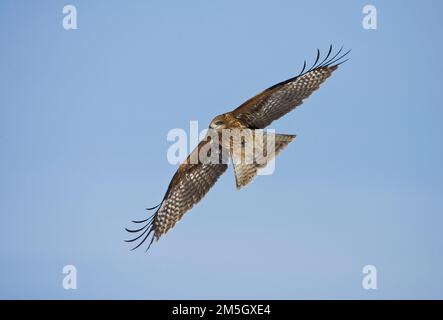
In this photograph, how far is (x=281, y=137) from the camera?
8.65 m

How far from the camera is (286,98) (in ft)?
29.4

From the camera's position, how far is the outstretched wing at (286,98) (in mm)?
8875

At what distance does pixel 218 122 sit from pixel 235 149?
50cm

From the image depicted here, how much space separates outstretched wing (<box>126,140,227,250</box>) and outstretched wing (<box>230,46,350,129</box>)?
0.89 meters

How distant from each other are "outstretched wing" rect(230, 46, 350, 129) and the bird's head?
27cm

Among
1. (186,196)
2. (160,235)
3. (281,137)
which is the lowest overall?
(160,235)

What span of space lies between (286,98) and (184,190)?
2174 millimetres

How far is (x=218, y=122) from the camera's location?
861 cm

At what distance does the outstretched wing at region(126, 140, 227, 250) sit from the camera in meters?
9.46

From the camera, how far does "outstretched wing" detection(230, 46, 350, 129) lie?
8875 mm

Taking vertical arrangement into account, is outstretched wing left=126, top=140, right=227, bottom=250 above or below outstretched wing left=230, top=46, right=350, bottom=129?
below
